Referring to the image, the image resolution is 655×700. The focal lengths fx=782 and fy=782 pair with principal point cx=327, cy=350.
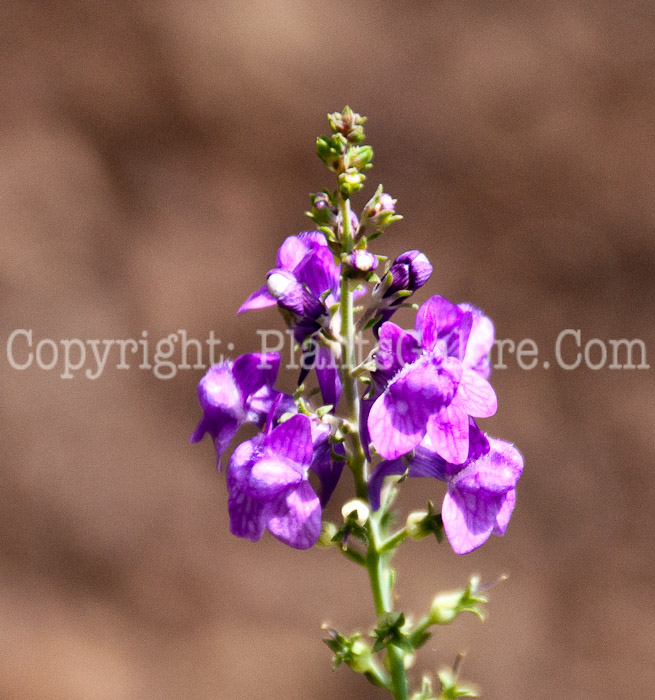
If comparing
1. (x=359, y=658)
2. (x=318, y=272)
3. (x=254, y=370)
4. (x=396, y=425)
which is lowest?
(x=359, y=658)

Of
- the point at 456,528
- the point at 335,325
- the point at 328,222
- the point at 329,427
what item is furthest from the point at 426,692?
the point at 328,222

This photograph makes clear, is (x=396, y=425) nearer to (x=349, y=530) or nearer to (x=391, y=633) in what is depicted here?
(x=349, y=530)

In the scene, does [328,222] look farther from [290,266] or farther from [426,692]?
[426,692]

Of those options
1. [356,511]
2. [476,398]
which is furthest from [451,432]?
[356,511]

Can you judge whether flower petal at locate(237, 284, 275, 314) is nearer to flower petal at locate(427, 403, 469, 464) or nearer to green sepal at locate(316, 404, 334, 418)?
green sepal at locate(316, 404, 334, 418)

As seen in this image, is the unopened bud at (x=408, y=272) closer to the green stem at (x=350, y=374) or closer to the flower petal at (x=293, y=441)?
the green stem at (x=350, y=374)

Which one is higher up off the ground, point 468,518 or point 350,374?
point 350,374

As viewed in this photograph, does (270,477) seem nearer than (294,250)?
Yes
